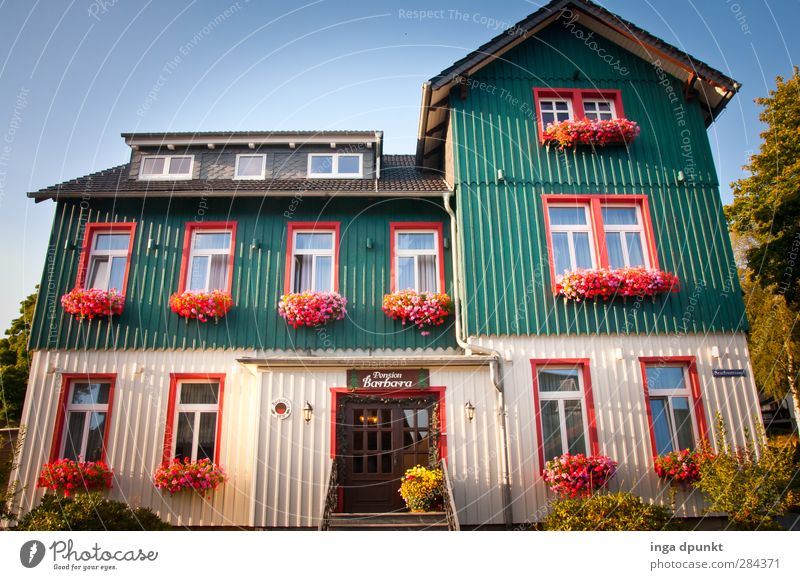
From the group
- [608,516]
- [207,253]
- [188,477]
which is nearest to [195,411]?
[188,477]

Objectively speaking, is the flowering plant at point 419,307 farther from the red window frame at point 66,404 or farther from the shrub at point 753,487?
the red window frame at point 66,404

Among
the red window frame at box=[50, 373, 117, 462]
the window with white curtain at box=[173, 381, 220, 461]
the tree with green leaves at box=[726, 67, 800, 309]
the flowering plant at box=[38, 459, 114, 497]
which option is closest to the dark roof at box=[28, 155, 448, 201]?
the red window frame at box=[50, 373, 117, 462]

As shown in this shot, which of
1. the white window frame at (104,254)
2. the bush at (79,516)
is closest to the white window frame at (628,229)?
the bush at (79,516)

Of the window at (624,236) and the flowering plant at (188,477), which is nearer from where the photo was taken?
the flowering plant at (188,477)

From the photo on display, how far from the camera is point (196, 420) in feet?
35.7

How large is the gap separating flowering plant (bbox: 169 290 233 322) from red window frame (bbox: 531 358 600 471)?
6.16 metres

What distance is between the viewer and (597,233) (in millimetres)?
11367

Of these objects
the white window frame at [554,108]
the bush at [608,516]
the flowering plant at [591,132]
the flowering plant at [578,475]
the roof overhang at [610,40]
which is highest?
the roof overhang at [610,40]

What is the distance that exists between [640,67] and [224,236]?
32.8ft

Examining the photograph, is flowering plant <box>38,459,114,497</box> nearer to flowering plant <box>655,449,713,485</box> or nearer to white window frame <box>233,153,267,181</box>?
white window frame <box>233,153,267,181</box>

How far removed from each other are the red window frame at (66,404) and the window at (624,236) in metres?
10.1

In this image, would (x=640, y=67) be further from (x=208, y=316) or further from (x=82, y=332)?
(x=82, y=332)

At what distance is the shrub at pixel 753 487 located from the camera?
805 cm
